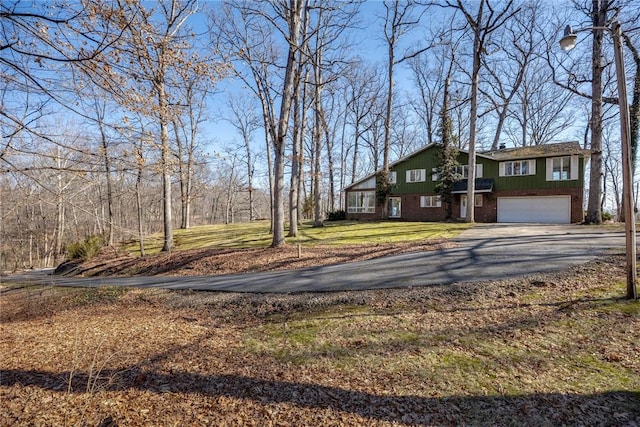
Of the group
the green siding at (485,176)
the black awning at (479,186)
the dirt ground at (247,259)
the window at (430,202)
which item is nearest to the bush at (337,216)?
the green siding at (485,176)

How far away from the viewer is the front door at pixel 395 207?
91.9 feet

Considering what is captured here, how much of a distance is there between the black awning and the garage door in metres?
1.24

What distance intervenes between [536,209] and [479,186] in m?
4.09

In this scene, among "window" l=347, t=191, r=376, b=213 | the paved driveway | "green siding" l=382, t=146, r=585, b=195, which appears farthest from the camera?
"window" l=347, t=191, r=376, b=213

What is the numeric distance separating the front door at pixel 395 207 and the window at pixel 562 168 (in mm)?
11202

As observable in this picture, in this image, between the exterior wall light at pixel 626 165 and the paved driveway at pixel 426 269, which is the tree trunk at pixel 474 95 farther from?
the exterior wall light at pixel 626 165

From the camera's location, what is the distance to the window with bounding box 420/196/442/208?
1016 inches

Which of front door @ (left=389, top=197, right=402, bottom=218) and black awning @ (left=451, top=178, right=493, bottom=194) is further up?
black awning @ (left=451, top=178, right=493, bottom=194)

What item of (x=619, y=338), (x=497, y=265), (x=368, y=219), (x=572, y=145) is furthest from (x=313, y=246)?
(x=572, y=145)

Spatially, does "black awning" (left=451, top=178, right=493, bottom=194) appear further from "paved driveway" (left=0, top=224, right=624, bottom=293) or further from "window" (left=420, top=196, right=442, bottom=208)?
"paved driveway" (left=0, top=224, right=624, bottom=293)

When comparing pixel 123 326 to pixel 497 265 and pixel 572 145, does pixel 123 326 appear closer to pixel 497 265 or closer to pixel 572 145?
pixel 497 265

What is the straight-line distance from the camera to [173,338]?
15.4 feet

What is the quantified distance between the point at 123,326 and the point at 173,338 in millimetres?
1455

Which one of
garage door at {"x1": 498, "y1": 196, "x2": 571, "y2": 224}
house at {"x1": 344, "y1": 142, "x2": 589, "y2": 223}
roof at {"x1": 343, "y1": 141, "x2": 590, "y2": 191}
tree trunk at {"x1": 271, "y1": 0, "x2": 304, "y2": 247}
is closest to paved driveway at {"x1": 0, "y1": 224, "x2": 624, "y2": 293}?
tree trunk at {"x1": 271, "y1": 0, "x2": 304, "y2": 247}
